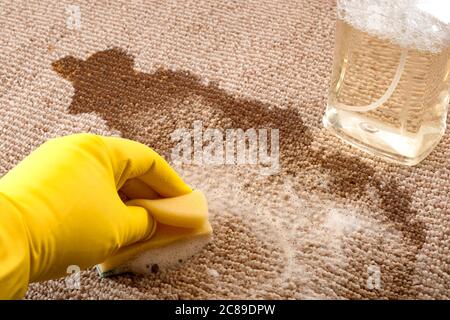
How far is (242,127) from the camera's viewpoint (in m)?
0.79

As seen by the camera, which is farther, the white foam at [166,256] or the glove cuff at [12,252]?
the white foam at [166,256]

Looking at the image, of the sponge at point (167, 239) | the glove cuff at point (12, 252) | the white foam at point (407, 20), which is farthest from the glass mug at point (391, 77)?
the glove cuff at point (12, 252)

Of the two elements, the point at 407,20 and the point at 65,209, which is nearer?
the point at 65,209

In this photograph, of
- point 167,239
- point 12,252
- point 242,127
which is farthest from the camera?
point 242,127

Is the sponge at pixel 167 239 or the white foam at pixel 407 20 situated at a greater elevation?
the white foam at pixel 407 20

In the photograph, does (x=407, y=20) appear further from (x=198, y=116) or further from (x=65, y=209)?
(x=65, y=209)

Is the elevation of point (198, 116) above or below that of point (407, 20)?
below

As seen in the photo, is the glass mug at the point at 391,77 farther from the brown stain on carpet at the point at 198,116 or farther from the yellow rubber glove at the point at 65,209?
the yellow rubber glove at the point at 65,209

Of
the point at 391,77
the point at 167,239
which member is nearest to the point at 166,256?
the point at 167,239

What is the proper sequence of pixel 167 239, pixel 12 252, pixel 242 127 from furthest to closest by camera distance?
pixel 242 127 < pixel 167 239 < pixel 12 252

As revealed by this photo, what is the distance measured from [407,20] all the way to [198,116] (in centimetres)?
28

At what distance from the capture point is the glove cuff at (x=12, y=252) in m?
0.49

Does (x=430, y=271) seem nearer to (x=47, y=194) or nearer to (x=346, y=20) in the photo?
(x=346, y=20)

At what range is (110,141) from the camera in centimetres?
60
